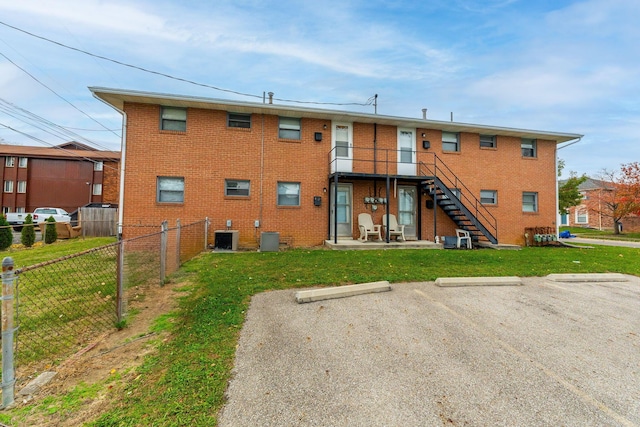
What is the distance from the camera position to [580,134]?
44.4 feet

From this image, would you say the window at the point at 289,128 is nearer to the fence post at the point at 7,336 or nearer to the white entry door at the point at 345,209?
the white entry door at the point at 345,209

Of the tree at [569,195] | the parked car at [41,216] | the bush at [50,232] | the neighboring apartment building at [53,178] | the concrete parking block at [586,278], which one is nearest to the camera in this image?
the concrete parking block at [586,278]

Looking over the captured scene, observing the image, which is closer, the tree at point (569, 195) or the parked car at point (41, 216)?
the parked car at point (41, 216)

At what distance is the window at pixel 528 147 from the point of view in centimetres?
1422

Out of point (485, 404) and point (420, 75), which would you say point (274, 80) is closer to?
point (420, 75)

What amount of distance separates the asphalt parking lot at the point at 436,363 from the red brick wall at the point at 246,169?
6.76 metres

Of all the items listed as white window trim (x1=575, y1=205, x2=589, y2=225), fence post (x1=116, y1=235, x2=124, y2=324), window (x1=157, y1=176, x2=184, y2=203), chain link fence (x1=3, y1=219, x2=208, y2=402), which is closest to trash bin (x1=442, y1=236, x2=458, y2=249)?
chain link fence (x1=3, y1=219, x2=208, y2=402)

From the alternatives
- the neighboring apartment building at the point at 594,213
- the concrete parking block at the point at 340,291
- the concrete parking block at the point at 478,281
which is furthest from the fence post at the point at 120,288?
the neighboring apartment building at the point at 594,213

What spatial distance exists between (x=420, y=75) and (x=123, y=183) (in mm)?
15018

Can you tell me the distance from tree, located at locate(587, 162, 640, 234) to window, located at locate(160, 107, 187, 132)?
33988 millimetres

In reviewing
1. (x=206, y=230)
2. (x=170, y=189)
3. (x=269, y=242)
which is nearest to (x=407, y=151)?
(x=269, y=242)

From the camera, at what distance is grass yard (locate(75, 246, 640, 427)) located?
7.05 ft

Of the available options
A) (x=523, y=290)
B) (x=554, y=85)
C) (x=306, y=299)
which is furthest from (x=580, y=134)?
(x=306, y=299)

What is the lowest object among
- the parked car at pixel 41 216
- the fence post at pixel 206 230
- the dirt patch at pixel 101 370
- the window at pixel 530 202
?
the dirt patch at pixel 101 370
